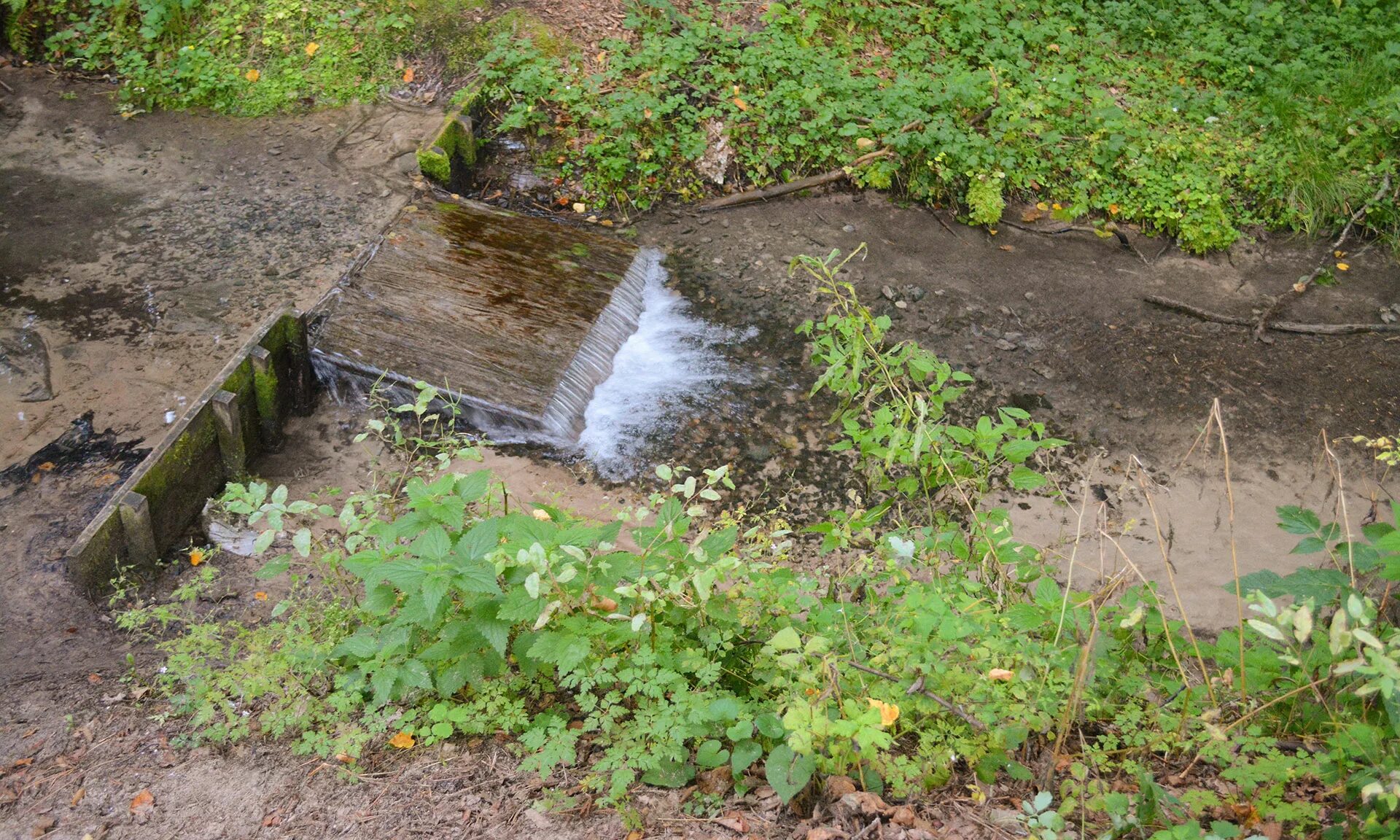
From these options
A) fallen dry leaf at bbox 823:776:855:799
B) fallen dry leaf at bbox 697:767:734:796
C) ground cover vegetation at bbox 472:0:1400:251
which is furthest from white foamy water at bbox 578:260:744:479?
fallen dry leaf at bbox 823:776:855:799

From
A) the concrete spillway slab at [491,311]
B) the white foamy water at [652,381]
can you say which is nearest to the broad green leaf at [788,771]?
the white foamy water at [652,381]

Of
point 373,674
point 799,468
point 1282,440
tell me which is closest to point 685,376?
point 799,468

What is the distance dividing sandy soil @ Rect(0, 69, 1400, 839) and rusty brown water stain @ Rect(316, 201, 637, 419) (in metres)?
0.55

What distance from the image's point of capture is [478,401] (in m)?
5.75

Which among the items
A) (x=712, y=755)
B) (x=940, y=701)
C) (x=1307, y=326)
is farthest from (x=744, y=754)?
(x=1307, y=326)

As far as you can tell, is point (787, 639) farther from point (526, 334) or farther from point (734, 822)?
point (526, 334)

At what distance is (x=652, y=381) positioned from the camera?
256 inches

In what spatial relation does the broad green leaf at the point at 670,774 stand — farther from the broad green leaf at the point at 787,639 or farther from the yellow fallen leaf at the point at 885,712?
the yellow fallen leaf at the point at 885,712

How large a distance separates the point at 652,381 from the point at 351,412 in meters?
2.03

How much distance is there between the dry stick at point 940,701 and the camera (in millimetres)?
2670

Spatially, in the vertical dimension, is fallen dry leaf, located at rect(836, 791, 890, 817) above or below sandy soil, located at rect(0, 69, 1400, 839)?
above

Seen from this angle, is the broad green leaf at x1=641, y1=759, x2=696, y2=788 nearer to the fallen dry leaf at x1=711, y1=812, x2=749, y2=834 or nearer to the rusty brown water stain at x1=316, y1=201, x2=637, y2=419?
the fallen dry leaf at x1=711, y1=812, x2=749, y2=834

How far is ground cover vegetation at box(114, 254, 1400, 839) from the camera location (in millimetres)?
2564

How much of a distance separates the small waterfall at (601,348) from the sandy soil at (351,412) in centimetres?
31
